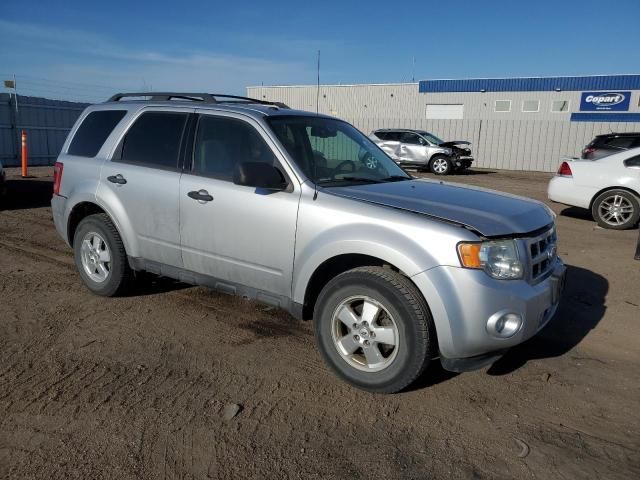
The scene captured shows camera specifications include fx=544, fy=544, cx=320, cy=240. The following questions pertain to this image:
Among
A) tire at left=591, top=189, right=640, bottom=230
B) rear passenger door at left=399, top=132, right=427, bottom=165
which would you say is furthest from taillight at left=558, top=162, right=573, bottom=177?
rear passenger door at left=399, top=132, right=427, bottom=165

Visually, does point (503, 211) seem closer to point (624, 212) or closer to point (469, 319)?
point (469, 319)

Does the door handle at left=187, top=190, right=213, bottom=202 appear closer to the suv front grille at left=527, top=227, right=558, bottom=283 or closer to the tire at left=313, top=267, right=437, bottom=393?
the tire at left=313, top=267, right=437, bottom=393

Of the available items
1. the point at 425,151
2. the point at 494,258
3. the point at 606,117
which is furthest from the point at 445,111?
the point at 494,258

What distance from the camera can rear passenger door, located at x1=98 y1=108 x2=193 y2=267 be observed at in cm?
452

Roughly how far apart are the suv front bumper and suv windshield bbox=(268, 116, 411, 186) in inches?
48.0

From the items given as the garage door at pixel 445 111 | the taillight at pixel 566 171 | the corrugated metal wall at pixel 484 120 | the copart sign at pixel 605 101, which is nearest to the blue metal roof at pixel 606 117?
the copart sign at pixel 605 101

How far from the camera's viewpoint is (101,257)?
203 inches

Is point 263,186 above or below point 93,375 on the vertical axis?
above

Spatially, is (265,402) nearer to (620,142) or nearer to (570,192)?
(570,192)

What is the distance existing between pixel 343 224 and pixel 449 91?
32.0 metres

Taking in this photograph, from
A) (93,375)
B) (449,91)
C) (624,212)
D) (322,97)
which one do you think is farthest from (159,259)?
(322,97)

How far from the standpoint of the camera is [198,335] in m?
4.43

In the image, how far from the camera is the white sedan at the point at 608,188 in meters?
9.52

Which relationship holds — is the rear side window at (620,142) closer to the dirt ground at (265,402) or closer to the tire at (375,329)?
the dirt ground at (265,402)
